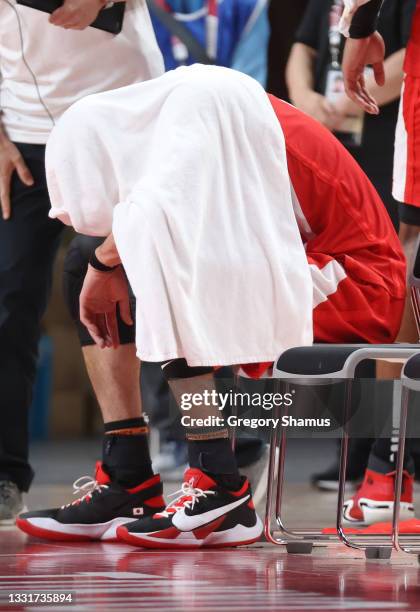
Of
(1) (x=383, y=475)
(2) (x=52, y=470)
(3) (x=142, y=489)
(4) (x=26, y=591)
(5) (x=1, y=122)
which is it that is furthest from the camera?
(2) (x=52, y=470)

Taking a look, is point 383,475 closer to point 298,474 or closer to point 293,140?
point 293,140

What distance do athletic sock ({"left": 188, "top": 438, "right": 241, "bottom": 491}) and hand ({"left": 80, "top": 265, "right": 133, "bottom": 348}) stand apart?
1.07 ft

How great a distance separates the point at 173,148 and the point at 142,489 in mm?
765

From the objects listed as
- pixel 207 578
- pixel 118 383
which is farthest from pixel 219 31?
pixel 207 578

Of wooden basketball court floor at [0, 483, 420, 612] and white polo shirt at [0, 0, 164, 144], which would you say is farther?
white polo shirt at [0, 0, 164, 144]

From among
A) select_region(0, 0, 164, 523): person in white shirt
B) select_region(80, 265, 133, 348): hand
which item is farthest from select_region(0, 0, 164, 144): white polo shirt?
select_region(80, 265, 133, 348): hand

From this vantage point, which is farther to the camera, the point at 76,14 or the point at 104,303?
the point at 76,14

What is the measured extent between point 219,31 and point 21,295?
52.5 inches

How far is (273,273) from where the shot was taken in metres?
2.39

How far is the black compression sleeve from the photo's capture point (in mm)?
2896

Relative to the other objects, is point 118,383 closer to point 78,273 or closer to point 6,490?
point 78,273

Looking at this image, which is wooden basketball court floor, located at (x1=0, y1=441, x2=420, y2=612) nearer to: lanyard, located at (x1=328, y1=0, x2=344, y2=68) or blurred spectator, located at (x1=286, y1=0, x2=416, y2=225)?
blurred spectator, located at (x1=286, y1=0, x2=416, y2=225)

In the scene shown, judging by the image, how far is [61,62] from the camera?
3256 mm

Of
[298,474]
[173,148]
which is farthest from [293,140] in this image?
[298,474]
